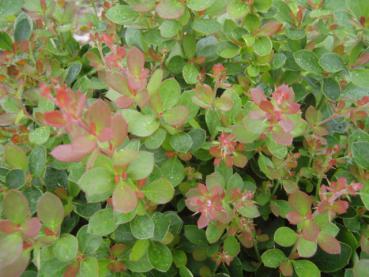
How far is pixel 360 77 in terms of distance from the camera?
1.09 meters

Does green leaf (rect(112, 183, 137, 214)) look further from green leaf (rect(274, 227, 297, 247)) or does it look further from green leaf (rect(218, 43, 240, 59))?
green leaf (rect(218, 43, 240, 59))

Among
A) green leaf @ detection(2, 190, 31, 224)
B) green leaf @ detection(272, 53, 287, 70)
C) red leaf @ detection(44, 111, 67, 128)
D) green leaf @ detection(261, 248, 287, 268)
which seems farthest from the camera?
green leaf @ detection(272, 53, 287, 70)

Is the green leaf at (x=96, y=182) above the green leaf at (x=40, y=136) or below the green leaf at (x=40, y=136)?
above

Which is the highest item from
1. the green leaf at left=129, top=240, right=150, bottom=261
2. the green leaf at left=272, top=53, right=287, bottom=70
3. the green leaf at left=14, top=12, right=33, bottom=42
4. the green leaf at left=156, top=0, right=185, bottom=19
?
the green leaf at left=156, top=0, right=185, bottom=19

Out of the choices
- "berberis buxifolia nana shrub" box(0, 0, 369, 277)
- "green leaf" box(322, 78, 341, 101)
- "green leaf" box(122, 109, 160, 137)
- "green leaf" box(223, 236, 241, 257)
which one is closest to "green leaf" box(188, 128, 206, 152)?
"berberis buxifolia nana shrub" box(0, 0, 369, 277)

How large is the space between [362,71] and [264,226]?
0.45 meters

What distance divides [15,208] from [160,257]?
0.30 m

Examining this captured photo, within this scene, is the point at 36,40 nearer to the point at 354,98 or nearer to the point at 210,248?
the point at 210,248

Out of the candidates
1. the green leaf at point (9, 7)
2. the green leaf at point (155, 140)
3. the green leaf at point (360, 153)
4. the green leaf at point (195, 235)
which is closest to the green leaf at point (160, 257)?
the green leaf at point (195, 235)

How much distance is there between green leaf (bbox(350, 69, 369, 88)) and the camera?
1.08m

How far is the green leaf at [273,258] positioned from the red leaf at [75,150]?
0.50 meters

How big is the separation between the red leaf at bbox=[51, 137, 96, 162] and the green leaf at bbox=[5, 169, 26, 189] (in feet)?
0.85

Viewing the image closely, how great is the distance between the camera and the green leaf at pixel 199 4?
3.49 ft

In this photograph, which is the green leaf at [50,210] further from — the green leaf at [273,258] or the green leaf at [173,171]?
the green leaf at [273,258]
